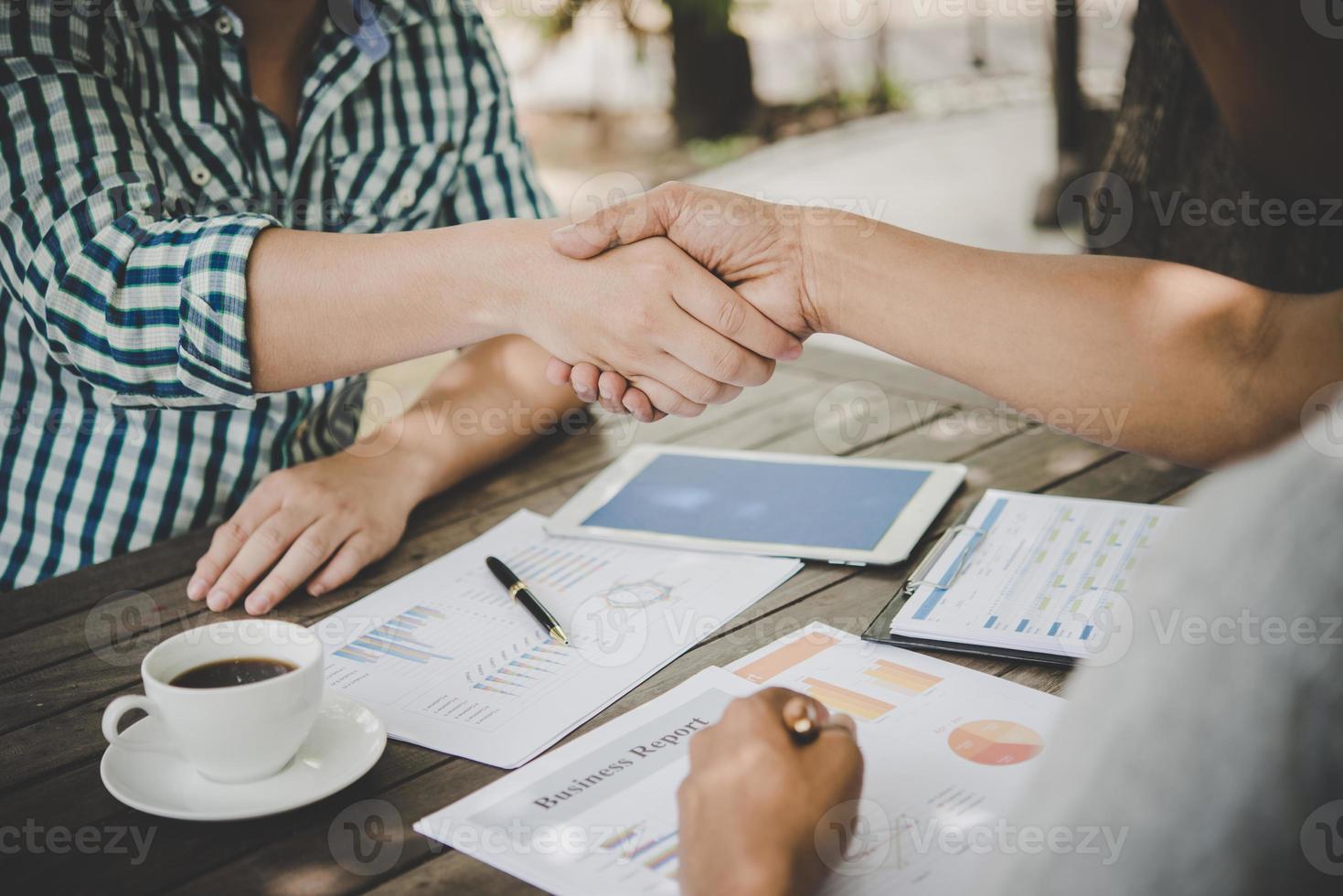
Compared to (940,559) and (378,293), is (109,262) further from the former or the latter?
(940,559)

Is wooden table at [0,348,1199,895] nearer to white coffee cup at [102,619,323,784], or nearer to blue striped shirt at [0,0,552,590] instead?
white coffee cup at [102,619,323,784]

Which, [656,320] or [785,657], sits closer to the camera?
[785,657]

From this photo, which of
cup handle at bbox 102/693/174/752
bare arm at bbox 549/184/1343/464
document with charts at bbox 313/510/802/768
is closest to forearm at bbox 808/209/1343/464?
bare arm at bbox 549/184/1343/464

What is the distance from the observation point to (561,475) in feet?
4.61

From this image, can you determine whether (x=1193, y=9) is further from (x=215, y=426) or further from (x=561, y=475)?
(x=215, y=426)

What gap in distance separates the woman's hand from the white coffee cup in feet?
0.89

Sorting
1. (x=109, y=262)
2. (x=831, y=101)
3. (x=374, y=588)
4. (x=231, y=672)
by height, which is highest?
(x=109, y=262)

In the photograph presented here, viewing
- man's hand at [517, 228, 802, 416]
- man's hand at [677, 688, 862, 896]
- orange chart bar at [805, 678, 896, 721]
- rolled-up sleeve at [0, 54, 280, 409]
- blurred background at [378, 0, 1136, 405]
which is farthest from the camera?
blurred background at [378, 0, 1136, 405]

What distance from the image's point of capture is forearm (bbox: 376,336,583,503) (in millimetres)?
1336

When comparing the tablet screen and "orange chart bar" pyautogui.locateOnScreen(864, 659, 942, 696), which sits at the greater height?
"orange chart bar" pyautogui.locateOnScreen(864, 659, 942, 696)

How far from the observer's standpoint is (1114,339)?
3.36ft

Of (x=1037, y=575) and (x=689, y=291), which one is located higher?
(x=689, y=291)

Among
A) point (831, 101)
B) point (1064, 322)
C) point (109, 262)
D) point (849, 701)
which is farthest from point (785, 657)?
point (831, 101)

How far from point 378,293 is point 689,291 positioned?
1.14 feet
